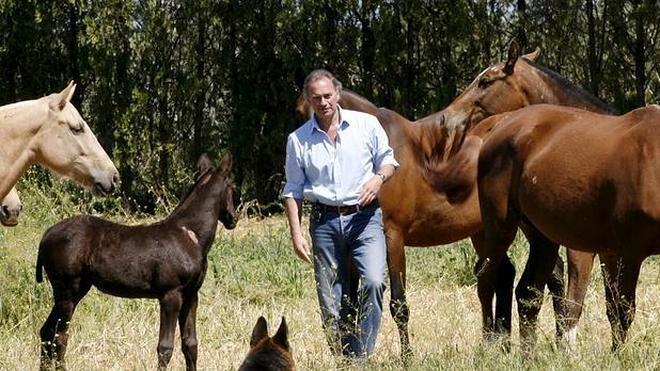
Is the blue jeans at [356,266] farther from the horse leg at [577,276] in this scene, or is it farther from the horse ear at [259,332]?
the horse leg at [577,276]

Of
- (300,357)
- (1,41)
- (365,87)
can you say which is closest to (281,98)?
A: (365,87)

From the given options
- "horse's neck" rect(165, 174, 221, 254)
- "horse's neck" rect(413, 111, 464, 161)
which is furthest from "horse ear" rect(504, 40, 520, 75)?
"horse's neck" rect(165, 174, 221, 254)

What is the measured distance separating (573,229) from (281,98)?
33.0ft

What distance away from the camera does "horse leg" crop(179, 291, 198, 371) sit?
7.03m

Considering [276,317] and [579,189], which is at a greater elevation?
[579,189]

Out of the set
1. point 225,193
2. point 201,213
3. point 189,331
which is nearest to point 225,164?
point 225,193

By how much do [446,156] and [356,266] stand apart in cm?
239

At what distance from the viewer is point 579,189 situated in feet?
23.4

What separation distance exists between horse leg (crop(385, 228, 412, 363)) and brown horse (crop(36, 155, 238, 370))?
1.35m

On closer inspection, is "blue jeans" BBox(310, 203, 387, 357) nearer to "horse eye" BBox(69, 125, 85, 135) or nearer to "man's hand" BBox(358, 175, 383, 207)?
"man's hand" BBox(358, 175, 383, 207)

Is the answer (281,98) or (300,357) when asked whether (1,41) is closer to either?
(281,98)

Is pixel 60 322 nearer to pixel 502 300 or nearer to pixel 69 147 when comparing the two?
pixel 69 147

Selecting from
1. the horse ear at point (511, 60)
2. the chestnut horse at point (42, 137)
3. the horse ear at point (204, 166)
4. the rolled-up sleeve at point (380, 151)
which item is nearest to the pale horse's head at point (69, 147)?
the chestnut horse at point (42, 137)

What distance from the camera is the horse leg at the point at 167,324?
6.82 metres
